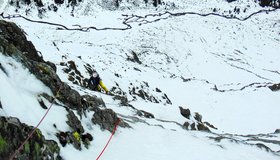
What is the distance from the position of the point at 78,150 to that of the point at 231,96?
22011 millimetres

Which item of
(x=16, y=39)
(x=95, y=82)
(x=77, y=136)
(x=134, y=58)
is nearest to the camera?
(x=77, y=136)

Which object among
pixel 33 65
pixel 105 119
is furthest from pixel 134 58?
pixel 33 65

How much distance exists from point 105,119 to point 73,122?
1.95 meters

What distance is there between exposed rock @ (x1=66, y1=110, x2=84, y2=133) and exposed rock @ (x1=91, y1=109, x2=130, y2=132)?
1026 millimetres

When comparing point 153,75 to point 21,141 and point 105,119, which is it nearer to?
point 105,119

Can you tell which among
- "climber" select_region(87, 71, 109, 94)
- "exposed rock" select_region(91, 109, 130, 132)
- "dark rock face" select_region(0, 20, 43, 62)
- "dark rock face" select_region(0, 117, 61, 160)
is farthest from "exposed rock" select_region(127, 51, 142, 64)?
"dark rock face" select_region(0, 117, 61, 160)

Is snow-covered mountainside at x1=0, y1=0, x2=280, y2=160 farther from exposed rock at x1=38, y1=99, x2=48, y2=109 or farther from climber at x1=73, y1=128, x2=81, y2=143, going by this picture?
climber at x1=73, y1=128, x2=81, y2=143

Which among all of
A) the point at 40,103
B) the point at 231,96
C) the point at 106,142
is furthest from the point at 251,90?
the point at 40,103

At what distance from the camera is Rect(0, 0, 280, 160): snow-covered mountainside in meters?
8.98

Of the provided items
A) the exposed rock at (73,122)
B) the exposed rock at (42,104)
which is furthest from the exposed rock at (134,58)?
the exposed rock at (42,104)

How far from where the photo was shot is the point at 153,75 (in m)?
33.2

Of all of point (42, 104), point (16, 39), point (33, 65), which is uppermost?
point (16, 39)

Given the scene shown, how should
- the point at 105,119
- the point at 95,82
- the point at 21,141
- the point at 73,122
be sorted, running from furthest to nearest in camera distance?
1. the point at 95,82
2. the point at 105,119
3. the point at 73,122
4. the point at 21,141

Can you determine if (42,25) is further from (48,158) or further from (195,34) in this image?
(48,158)
